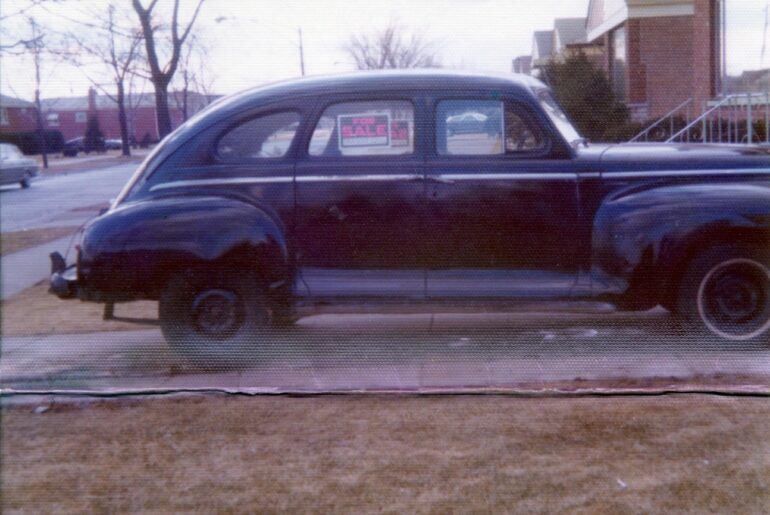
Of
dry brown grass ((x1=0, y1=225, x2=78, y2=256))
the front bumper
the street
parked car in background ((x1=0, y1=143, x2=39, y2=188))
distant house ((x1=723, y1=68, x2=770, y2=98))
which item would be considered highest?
distant house ((x1=723, y1=68, x2=770, y2=98))

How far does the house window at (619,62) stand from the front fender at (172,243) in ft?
4.12

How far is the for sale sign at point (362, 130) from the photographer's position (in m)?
3.18

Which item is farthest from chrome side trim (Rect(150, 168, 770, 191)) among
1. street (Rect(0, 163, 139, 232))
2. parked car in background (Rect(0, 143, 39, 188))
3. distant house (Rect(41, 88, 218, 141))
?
parked car in background (Rect(0, 143, 39, 188))

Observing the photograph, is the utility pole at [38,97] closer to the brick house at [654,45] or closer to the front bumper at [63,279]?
the front bumper at [63,279]

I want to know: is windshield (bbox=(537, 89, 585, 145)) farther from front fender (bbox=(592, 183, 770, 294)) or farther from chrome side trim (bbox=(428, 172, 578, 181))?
front fender (bbox=(592, 183, 770, 294))

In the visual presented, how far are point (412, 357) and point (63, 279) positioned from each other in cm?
139

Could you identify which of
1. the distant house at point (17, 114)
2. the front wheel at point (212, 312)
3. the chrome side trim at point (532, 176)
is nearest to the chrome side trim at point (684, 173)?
the chrome side trim at point (532, 176)

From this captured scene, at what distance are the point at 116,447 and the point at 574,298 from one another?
5.23 feet

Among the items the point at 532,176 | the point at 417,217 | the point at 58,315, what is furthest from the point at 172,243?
the point at 532,176

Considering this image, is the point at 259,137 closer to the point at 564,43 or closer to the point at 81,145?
the point at 81,145

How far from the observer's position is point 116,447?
99.3 inches

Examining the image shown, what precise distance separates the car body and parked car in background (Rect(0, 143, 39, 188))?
0.73m

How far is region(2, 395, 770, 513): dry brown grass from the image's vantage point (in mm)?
2215

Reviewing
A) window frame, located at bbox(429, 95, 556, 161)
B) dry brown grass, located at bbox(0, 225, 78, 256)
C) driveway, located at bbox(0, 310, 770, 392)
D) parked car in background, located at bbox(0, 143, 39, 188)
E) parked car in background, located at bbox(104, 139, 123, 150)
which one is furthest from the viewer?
dry brown grass, located at bbox(0, 225, 78, 256)
